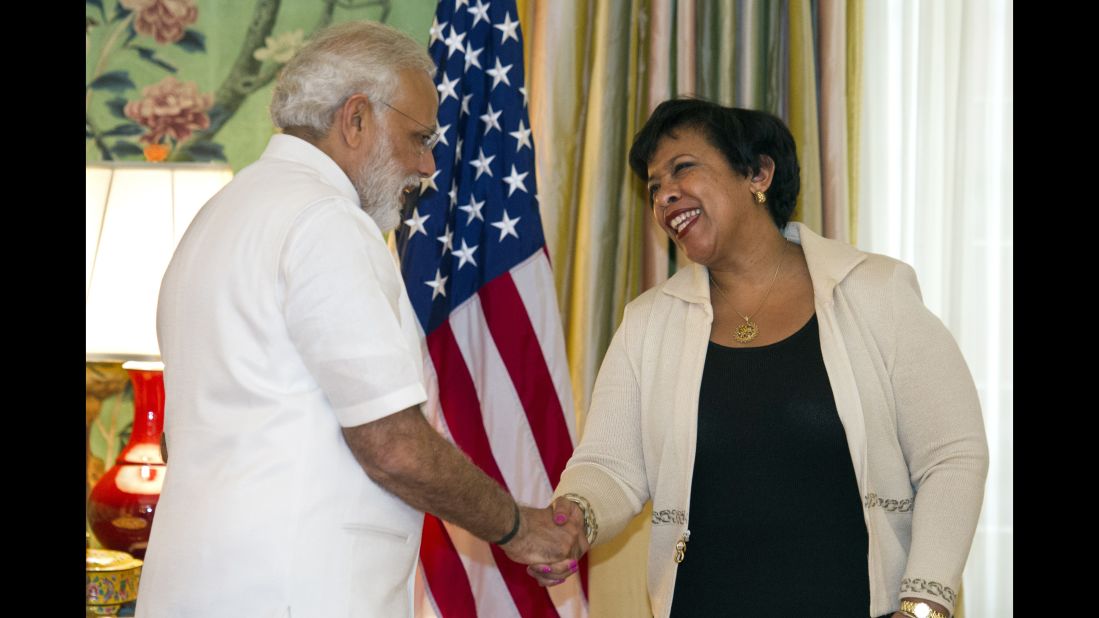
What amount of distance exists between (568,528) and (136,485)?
4.45 feet

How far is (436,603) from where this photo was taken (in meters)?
3.13

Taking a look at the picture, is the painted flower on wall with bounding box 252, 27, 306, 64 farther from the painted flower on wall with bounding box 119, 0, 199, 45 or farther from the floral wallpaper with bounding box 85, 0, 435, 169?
the painted flower on wall with bounding box 119, 0, 199, 45

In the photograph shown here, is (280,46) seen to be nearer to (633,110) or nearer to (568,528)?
(633,110)

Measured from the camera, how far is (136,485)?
292 centimetres

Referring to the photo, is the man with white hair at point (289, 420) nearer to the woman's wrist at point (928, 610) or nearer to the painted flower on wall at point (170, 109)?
the woman's wrist at point (928, 610)

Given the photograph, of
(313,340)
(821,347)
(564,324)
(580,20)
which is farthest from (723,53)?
(313,340)

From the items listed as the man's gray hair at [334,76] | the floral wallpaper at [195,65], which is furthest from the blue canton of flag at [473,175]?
the man's gray hair at [334,76]

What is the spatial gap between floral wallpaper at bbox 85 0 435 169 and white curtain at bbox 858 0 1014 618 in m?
1.62

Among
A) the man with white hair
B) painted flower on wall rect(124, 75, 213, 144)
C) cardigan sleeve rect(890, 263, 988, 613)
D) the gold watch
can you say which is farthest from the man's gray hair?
painted flower on wall rect(124, 75, 213, 144)

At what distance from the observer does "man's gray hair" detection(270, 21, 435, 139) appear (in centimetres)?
188

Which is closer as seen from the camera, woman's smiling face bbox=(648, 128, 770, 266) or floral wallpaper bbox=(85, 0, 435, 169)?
woman's smiling face bbox=(648, 128, 770, 266)

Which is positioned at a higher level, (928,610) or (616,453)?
(616,453)

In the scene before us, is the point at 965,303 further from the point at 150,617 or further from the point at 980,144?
the point at 150,617

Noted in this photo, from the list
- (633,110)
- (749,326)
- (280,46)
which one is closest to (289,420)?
(749,326)
